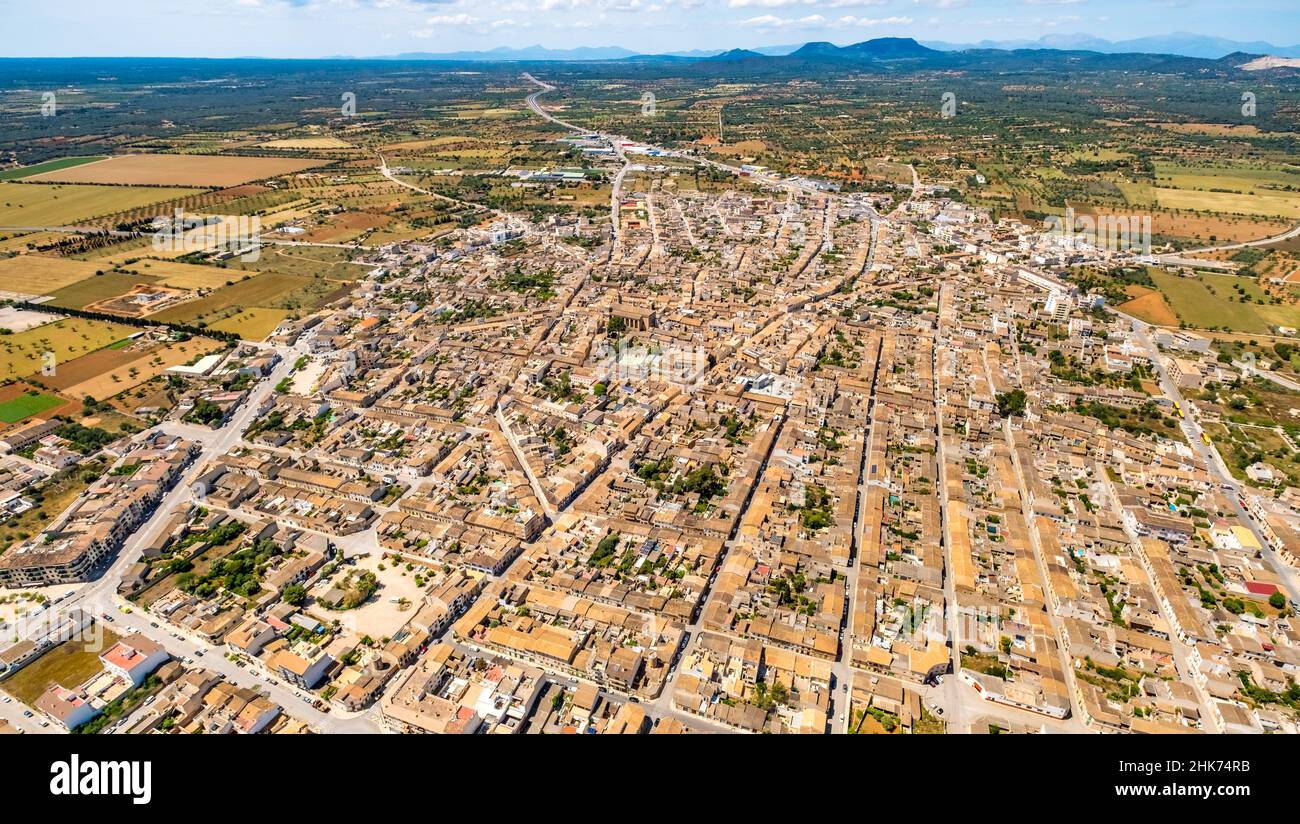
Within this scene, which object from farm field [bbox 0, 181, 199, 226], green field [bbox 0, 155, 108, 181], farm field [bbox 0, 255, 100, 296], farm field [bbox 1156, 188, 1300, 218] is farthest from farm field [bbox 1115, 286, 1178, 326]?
green field [bbox 0, 155, 108, 181]

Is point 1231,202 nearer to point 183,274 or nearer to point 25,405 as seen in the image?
point 183,274

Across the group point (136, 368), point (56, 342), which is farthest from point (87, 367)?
point (56, 342)

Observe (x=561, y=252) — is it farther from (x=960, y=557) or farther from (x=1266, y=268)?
(x=1266, y=268)

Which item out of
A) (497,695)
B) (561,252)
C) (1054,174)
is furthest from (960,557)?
(1054,174)

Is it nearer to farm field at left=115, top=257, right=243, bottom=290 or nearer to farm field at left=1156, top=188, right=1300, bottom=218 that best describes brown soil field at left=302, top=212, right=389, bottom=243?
farm field at left=115, top=257, right=243, bottom=290

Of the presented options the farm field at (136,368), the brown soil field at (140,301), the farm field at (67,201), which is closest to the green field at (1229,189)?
the farm field at (136,368)

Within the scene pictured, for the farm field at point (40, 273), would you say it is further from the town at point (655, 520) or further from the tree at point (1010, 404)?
the tree at point (1010, 404)
